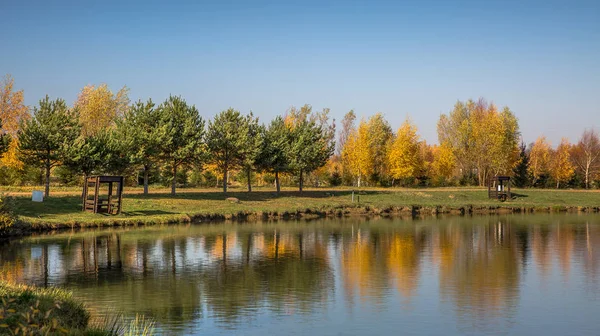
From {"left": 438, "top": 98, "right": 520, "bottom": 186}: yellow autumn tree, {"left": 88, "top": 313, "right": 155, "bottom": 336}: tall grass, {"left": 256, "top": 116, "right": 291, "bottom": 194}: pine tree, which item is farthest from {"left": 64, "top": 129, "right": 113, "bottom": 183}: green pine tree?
{"left": 438, "top": 98, "right": 520, "bottom": 186}: yellow autumn tree

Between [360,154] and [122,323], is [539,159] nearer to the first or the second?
[360,154]

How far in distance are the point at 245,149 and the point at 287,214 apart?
528 inches

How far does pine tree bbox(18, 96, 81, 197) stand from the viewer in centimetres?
5579

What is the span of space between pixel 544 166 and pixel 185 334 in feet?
381

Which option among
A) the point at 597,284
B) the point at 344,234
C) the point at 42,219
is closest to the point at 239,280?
the point at 597,284

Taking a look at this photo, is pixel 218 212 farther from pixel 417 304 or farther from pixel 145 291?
pixel 417 304

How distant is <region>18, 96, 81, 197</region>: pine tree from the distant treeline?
10 cm

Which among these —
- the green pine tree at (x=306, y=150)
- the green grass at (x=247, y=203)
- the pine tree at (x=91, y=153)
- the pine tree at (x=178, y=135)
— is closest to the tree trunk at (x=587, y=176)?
the green grass at (x=247, y=203)

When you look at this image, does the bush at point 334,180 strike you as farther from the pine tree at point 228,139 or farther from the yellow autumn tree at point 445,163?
the pine tree at point 228,139

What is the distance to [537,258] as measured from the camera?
33.7 meters

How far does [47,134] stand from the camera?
2211 inches

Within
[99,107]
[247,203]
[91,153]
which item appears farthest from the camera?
[99,107]

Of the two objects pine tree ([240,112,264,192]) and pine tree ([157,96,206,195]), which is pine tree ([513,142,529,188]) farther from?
pine tree ([157,96,206,195])

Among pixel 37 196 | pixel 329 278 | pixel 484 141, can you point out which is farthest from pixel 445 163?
pixel 329 278
